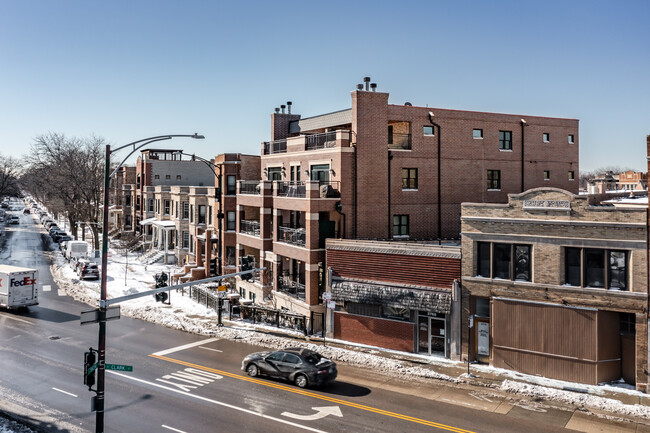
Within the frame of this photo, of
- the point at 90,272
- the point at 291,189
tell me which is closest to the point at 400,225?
the point at 291,189

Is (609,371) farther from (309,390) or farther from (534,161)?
(534,161)

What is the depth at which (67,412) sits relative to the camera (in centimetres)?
1819

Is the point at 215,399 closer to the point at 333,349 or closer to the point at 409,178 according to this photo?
the point at 333,349

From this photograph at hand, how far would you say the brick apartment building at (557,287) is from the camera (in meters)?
21.3

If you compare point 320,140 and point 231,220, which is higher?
point 320,140

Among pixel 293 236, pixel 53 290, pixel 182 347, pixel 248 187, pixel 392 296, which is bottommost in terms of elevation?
pixel 182 347

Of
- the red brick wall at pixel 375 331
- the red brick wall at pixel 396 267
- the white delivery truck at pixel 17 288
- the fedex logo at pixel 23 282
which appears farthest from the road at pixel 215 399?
the fedex logo at pixel 23 282

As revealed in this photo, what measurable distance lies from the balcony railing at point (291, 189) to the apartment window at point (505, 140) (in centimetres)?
1613

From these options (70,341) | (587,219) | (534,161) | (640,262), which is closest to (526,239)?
(587,219)

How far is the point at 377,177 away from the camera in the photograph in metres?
33.8

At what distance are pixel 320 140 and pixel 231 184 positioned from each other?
13.9 m

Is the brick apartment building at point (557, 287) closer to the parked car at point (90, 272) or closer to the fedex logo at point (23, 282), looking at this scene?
the fedex logo at point (23, 282)

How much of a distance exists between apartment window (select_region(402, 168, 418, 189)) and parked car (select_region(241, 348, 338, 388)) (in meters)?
16.9

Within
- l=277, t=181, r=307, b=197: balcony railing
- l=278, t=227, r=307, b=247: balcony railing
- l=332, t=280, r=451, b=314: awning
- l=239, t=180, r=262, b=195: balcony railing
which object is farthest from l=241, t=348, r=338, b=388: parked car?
l=239, t=180, r=262, b=195: balcony railing
